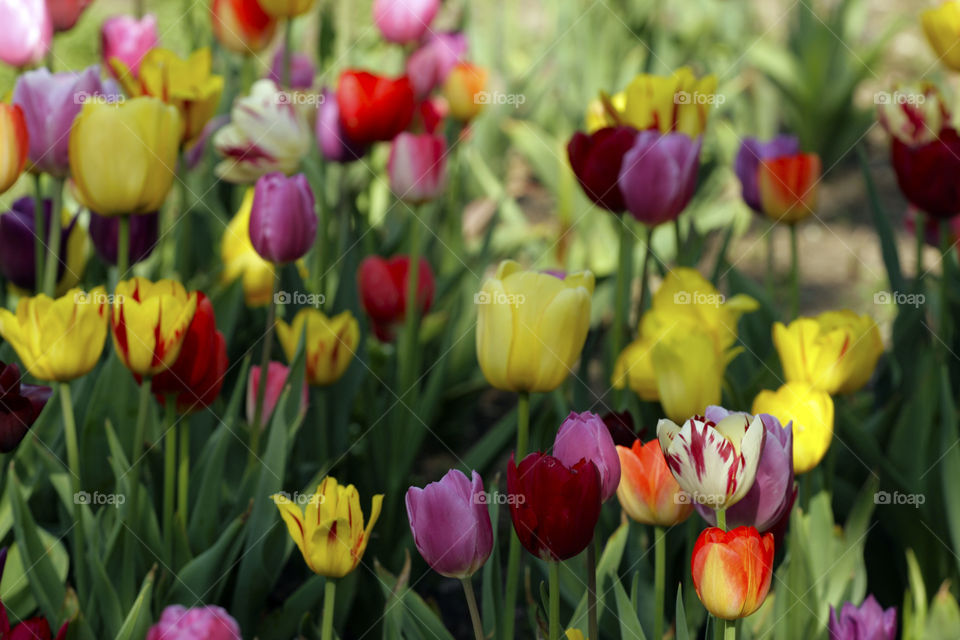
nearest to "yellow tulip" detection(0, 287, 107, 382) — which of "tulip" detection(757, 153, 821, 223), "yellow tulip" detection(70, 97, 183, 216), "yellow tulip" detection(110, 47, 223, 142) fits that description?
"yellow tulip" detection(70, 97, 183, 216)

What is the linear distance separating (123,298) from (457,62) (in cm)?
130

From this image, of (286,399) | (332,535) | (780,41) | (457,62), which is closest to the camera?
(332,535)

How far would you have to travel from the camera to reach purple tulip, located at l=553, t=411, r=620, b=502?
2.50 feet

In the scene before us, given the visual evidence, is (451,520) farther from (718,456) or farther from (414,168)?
(414,168)

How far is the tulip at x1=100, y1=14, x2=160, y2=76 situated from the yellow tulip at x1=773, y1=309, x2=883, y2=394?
1.20 metres

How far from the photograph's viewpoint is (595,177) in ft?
3.89

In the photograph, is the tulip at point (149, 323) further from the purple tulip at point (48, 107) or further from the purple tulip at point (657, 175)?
the purple tulip at point (657, 175)

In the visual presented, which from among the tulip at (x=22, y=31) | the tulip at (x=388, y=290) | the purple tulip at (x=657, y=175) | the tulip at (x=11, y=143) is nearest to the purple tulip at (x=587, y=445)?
the purple tulip at (x=657, y=175)

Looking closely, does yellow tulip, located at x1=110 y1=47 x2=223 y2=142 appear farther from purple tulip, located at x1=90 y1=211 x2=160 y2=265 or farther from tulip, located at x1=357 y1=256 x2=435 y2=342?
tulip, located at x1=357 y1=256 x2=435 y2=342

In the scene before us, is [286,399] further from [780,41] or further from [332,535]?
[780,41]

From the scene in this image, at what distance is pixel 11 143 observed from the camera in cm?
105

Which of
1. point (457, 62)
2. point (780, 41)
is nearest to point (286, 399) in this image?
point (457, 62)

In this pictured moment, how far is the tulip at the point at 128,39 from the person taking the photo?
176 centimetres

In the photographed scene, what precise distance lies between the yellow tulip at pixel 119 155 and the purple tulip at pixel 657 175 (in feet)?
1.66
